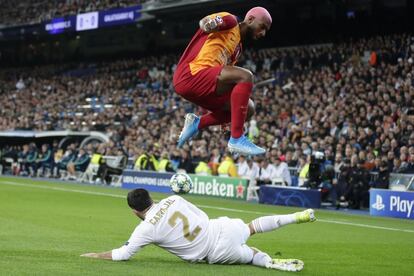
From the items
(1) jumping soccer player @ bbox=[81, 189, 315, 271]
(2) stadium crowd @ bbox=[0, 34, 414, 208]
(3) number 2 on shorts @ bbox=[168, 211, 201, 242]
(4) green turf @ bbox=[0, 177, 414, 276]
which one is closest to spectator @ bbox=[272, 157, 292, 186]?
(2) stadium crowd @ bbox=[0, 34, 414, 208]

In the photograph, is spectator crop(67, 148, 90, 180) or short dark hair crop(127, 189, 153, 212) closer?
short dark hair crop(127, 189, 153, 212)

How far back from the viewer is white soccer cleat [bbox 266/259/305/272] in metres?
8.83

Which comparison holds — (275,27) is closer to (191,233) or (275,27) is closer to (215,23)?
(191,233)

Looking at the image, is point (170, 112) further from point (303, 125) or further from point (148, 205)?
point (148, 205)

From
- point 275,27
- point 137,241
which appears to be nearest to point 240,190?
point 275,27

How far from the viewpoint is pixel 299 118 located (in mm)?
26922

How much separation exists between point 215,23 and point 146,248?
171 inches

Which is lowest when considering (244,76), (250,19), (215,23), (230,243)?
(230,243)

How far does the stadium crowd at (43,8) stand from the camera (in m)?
42.2

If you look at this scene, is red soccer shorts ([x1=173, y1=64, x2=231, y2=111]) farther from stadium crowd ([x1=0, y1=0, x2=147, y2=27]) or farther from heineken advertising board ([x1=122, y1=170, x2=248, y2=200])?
stadium crowd ([x1=0, y1=0, x2=147, y2=27])

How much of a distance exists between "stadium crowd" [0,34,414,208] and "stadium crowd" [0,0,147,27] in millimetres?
4169

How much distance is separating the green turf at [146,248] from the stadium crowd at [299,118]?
9.51ft

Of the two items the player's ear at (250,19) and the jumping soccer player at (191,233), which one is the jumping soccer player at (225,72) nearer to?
the player's ear at (250,19)

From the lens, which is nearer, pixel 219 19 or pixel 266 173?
pixel 219 19
